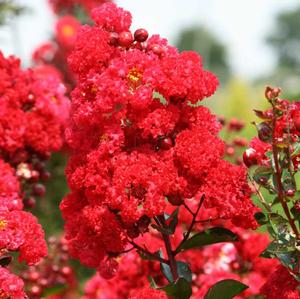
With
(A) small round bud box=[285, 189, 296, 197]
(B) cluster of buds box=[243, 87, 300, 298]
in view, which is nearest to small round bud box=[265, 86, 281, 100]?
(B) cluster of buds box=[243, 87, 300, 298]

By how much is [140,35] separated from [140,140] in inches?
12.1

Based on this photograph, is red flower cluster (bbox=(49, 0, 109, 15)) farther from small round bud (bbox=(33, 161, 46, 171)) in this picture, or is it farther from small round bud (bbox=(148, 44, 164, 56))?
small round bud (bbox=(148, 44, 164, 56))

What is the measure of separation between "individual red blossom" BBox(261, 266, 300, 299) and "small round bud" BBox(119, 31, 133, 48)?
31.0 inches

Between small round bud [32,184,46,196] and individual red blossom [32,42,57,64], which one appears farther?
individual red blossom [32,42,57,64]

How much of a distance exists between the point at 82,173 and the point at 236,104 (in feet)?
42.7

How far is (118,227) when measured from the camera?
6.79 feet

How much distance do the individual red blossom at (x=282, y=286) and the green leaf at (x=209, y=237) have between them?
6.5 inches

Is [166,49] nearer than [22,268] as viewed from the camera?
Yes

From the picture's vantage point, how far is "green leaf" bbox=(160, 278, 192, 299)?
209 centimetres

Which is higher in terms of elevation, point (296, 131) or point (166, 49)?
point (166, 49)

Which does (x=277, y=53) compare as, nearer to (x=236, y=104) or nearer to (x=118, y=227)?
(x=236, y=104)

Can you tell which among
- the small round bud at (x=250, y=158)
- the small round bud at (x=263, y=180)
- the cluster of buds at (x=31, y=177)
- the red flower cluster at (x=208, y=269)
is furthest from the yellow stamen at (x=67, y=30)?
the small round bud at (x=263, y=180)

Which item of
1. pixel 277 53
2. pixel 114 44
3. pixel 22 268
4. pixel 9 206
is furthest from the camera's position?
pixel 277 53

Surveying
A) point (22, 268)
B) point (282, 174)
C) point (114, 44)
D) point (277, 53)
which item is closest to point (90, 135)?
point (114, 44)
